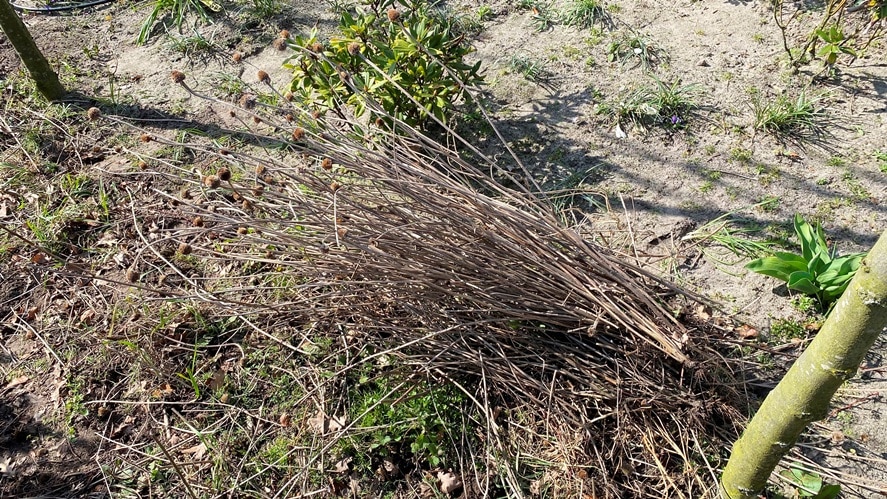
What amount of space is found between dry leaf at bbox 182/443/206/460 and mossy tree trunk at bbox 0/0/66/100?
2.98m

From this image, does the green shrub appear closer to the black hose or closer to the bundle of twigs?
the bundle of twigs

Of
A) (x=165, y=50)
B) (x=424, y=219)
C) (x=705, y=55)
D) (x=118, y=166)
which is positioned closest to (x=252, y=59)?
(x=165, y=50)

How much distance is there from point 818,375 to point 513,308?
3.93 ft

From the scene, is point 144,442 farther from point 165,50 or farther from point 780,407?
point 165,50

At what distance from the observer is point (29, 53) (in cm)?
406

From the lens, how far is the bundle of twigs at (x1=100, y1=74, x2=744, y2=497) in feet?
7.89

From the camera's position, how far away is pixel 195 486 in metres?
2.54

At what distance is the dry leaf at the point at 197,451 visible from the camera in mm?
2645

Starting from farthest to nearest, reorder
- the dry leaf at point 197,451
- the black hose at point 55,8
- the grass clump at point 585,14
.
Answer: the black hose at point 55,8, the grass clump at point 585,14, the dry leaf at point 197,451

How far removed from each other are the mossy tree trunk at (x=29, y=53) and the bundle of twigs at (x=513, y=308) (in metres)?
2.37

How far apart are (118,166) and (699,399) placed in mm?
3587

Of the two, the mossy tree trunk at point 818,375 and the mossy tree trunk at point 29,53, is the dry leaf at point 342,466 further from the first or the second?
the mossy tree trunk at point 29,53

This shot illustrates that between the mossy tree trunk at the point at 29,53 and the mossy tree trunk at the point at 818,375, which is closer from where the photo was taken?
the mossy tree trunk at the point at 818,375

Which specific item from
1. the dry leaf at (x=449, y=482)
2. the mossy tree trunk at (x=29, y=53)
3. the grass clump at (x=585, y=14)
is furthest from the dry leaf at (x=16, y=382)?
the grass clump at (x=585, y=14)
